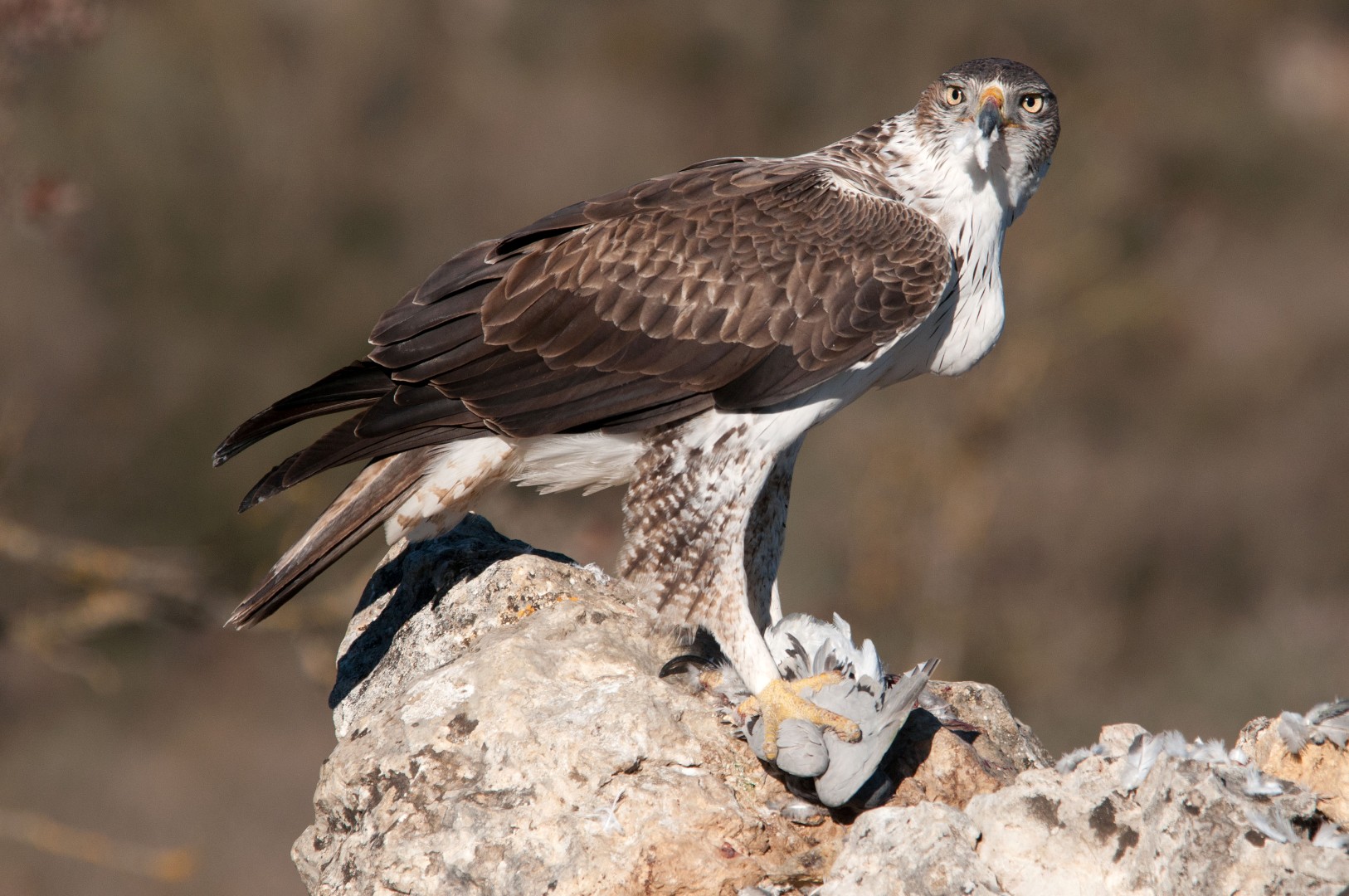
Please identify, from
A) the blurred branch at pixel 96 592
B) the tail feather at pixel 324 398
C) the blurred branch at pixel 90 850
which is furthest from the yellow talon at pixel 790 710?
the blurred branch at pixel 96 592

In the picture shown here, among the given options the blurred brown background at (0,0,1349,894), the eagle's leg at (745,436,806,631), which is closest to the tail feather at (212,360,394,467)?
the eagle's leg at (745,436,806,631)

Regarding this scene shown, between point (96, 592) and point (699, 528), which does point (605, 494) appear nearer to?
point (96, 592)

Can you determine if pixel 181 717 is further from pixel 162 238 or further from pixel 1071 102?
pixel 1071 102

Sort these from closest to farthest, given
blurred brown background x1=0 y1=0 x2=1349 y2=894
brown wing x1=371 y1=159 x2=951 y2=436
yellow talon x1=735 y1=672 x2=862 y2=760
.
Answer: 1. yellow talon x1=735 y1=672 x2=862 y2=760
2. brown wing x1=371 y1=159 x2=951 y2=436
3. blurred brown background x1=0 y1=0 x2=1349 y2=894

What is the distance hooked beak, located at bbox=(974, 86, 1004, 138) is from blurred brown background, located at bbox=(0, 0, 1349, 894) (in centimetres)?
449

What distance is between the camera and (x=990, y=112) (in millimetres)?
5141

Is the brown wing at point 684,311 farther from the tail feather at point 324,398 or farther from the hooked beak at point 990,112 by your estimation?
the hooked beak at point 990,112

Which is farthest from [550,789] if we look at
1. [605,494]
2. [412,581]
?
[605,494]

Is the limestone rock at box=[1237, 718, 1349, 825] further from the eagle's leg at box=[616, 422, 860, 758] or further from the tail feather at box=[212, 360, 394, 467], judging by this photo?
the tail feather at box=[212, 360, 394, 467]

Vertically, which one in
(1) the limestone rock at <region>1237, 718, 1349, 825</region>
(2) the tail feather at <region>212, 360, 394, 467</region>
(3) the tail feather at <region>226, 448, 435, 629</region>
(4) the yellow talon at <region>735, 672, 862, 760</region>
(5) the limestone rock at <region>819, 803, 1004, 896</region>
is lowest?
(1) the limestone rock at <region>1237, 718, 1349, 825</region>

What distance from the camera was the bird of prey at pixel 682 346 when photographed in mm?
5039

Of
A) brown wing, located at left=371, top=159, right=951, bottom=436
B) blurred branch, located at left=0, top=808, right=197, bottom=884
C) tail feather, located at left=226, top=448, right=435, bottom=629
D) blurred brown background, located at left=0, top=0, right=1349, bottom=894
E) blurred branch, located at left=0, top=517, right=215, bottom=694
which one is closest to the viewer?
brown wing, located at left=371, top=159, right=951, bottom=436

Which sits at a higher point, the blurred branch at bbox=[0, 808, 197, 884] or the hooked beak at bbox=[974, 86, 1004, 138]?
the hooked beak at bbox=[974, 86, 1004, 138]

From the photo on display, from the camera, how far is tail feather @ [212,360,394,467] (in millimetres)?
5293
